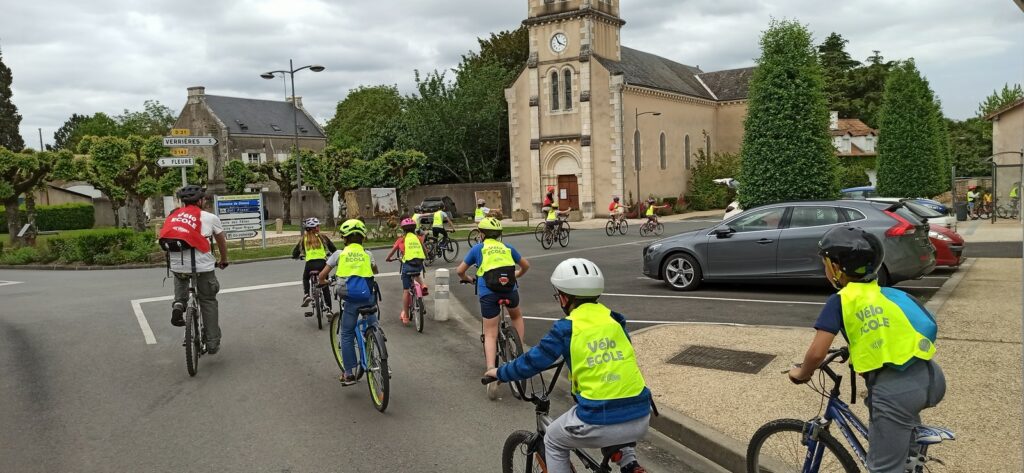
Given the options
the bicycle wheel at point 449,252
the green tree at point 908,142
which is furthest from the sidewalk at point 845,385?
the green tree at point 908,142

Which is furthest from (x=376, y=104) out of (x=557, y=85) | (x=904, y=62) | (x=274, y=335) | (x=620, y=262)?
(x=274, y=335)

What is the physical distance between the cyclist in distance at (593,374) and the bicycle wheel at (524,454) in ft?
0.71

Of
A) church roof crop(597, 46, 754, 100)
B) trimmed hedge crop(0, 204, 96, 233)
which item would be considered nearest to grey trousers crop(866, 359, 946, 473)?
church roof crop(597, 46, 754, 100)

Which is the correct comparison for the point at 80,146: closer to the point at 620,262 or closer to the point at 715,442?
the point at 620,262

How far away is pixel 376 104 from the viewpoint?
265 ft

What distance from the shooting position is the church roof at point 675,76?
46.1m

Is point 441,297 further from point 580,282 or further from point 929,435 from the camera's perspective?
point 929,435

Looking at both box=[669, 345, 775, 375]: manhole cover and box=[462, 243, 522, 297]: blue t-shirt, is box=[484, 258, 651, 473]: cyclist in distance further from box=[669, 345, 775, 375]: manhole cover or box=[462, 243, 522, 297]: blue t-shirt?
box=[669, 345, 775, 375]: manhole cover

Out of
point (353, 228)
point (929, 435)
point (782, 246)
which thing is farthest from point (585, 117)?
point (929, 435)

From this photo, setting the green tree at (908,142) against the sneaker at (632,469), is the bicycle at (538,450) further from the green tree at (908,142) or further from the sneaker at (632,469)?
the green tree at (908,142)

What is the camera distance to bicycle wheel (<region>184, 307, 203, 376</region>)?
784 centimetres

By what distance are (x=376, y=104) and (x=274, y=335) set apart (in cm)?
7309

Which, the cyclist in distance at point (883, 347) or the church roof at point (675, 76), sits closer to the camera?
the cyclist in distance at point (883, 347)

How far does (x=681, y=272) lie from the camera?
43.3 ft
